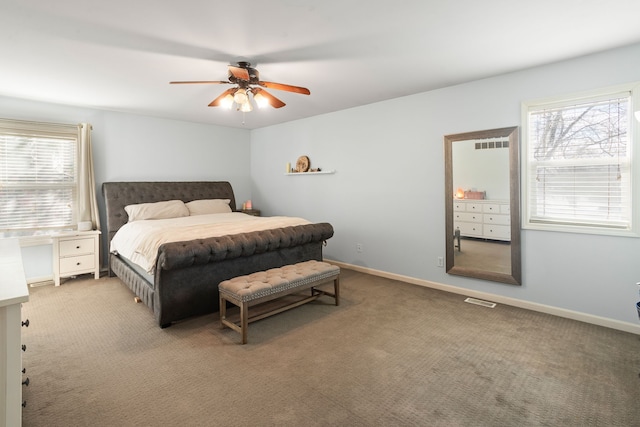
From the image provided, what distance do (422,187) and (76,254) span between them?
4.65 metres

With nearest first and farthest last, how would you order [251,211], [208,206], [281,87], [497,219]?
[281,87], [497,219], [208,206], [251,211]

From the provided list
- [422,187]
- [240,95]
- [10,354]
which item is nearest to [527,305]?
[422,187]

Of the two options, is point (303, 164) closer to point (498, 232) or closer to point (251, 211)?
point (251, 211)


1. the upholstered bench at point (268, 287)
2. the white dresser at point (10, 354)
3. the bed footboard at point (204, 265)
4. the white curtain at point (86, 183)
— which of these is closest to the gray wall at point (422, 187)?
the upholstered bench at point (268, 287)

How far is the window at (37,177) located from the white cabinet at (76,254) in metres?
0.41

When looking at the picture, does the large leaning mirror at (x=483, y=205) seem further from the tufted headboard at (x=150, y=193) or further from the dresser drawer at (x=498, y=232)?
the tufted headboard at (x=150, y=193)

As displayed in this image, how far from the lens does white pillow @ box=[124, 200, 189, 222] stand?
15.6 feet

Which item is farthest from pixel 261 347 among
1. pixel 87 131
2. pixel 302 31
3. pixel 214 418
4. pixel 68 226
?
pixel 87 131

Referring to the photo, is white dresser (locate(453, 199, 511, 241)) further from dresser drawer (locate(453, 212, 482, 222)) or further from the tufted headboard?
the tufted headboard

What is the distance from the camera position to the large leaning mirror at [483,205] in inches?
136

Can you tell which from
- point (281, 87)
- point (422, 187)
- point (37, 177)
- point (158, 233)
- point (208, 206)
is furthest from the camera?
point (208, 206)

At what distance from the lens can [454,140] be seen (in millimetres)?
3854

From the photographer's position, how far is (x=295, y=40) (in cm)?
261

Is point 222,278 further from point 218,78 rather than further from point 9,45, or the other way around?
point 9,45
